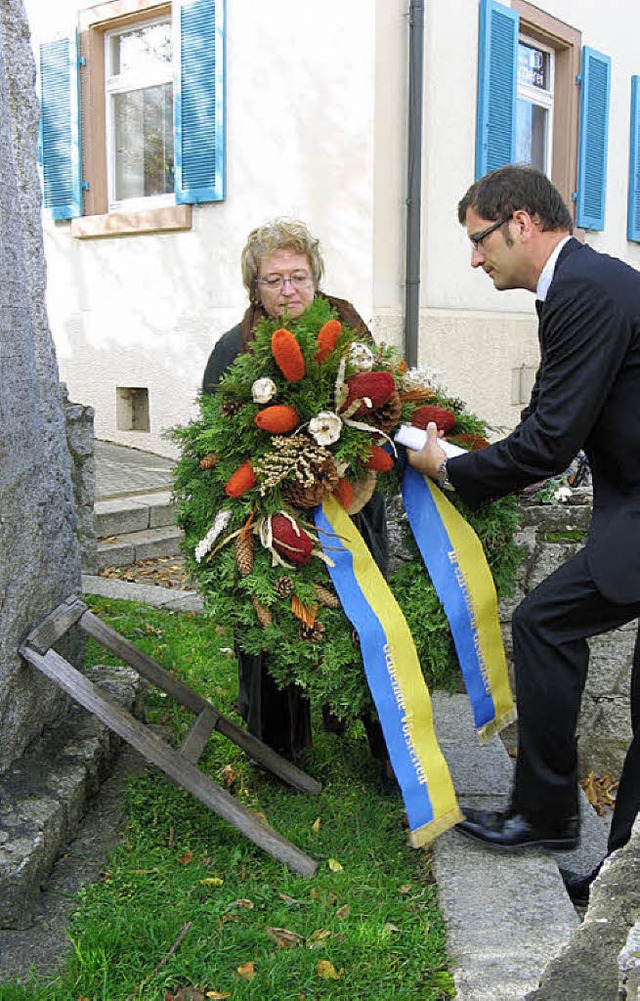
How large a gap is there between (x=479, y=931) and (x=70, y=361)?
326 inches

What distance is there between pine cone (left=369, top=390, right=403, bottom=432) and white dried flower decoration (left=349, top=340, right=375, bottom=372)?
112mm

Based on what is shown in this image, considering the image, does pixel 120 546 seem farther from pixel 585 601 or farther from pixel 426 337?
pixel 585 601

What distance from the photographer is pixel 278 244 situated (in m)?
3.40

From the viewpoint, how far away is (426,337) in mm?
8641

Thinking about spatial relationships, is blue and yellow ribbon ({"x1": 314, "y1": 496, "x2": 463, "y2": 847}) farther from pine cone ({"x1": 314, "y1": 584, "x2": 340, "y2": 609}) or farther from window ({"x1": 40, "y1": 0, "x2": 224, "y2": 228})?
window ({"x1": 40, "y1": 0, "x2": 224, "y2": 228})

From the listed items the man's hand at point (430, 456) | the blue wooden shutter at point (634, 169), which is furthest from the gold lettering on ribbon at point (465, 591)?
the blue wooden shutter at point (634, 169)

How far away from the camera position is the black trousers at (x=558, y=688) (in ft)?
9.63

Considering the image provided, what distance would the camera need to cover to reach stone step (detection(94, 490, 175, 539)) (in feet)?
22.9

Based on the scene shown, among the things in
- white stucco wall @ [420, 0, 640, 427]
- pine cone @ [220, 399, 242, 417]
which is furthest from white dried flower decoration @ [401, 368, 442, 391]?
white stucco wall @ [420, 0, 640, 427]

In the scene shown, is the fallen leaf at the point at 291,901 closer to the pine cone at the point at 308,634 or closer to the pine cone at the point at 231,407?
the pine cone at the point at 308,634

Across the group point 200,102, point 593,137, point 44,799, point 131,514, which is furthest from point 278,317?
point 593,137

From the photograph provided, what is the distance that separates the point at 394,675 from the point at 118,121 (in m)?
8.17

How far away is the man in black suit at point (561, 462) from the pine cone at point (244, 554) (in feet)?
1.87

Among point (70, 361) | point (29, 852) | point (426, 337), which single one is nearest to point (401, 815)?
point (29, 852)
